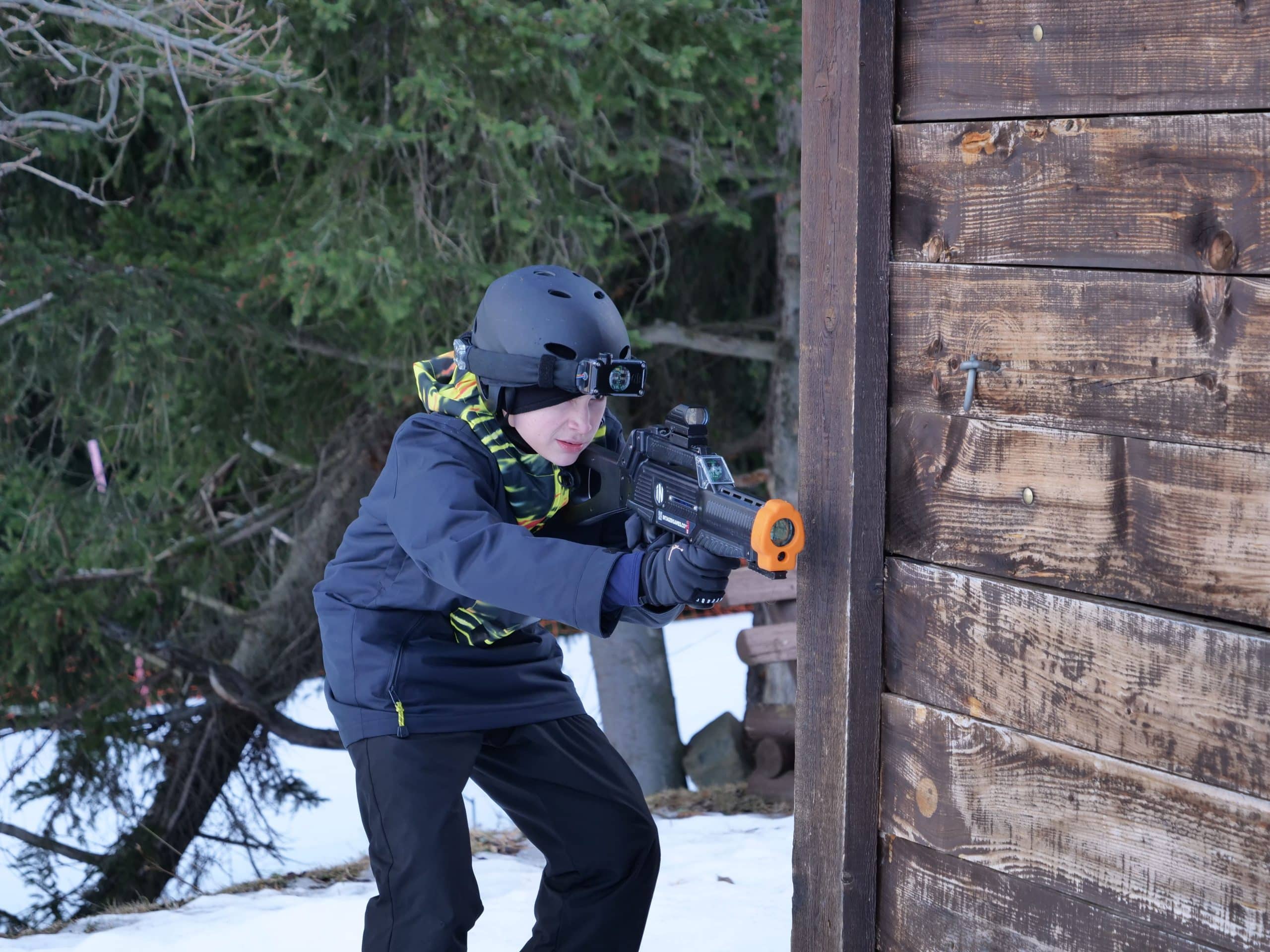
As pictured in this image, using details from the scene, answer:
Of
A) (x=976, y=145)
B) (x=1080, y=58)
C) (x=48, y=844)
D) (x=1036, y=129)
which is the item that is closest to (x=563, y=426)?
(x=976, y=145)

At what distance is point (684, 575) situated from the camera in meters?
2.24

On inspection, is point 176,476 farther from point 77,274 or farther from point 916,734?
point 916,734

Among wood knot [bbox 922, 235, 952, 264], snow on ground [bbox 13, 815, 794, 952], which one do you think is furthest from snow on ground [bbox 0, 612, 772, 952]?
wood knot [bbox 922, 235, 952, 264]

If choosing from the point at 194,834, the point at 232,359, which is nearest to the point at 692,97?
the point at 232,359

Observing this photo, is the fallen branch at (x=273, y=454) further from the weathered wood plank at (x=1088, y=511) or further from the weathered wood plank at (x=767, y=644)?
the weathered wood plank at (x=1088, y=511)

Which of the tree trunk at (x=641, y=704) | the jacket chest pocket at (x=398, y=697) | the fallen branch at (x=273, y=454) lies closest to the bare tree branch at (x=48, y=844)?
the fallen branch at (x=273, y=454)

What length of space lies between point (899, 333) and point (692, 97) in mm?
3970

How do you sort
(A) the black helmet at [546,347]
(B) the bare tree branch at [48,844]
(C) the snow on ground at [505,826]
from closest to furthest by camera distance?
1. (A) the black helmet at [546,347]
2. (C) the snow on ground at [505,826]
3. (B) the bare tree branch at [48,844]

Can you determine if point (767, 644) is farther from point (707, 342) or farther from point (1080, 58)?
point (1080, 58)

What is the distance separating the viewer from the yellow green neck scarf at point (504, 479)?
2783 millimetres

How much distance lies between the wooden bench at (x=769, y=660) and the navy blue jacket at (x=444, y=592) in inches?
129

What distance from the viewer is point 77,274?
6668mm

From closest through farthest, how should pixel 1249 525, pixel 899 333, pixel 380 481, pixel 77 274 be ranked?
1. pixel 1249 525
2. pixel 899 333
3. pixel 380 481
4. pixel 77 274

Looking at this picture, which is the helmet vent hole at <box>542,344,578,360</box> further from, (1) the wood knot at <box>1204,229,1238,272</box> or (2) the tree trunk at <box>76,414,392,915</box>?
(2) the tree trunk at <box>76,414,392,915</box>
